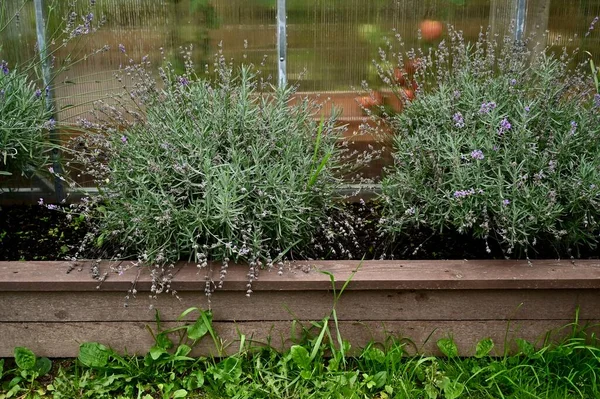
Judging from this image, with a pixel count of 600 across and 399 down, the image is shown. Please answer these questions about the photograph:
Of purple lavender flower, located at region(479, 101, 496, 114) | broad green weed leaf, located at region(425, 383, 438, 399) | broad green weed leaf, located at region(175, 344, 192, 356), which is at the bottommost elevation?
broad green weed leaf, located at region(425, 383, 438, 399)

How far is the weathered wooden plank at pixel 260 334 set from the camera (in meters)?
2.58

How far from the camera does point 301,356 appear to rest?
250cm

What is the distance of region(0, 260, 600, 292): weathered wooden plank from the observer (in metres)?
2.49

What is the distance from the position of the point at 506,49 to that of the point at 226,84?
142 cm

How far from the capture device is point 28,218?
338 cm

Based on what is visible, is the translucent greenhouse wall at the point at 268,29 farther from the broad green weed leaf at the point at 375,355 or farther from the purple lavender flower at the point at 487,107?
the broad green weed leaf at the point at 375,355

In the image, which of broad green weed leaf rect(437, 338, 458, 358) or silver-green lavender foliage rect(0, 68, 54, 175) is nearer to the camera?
broad green weed leaf rect(437, 338, 458, 358)

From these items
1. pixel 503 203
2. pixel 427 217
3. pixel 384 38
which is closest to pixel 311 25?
pixel 384 38

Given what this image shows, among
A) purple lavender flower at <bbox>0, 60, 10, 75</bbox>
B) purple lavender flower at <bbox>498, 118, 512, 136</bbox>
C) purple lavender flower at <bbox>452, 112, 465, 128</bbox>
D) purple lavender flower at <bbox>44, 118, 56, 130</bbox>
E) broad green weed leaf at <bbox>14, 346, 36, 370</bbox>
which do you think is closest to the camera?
broad green weed leaf at <bbox>14, 346, 36, 370</bbox>

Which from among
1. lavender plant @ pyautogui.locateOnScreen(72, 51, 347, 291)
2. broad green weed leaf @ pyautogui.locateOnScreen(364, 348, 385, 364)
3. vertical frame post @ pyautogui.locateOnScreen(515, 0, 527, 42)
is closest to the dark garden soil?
lavender plant @ pyautogui.locateOnScreen(72, 51, 347, 291)

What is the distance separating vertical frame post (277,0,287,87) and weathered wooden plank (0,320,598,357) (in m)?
1.47

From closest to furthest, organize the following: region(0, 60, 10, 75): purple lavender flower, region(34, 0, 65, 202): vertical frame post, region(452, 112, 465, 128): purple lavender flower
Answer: region(452, 112, 465, 128): purple lavender flower < region(0, 60, 10, 75): purple lavender flower < region(34, 0, 65, 202): vertical frame post

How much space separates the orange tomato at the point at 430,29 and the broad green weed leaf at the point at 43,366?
2.56 meters

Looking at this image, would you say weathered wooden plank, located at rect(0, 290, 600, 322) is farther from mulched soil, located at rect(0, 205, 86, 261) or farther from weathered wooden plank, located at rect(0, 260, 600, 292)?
mulched soil, located at rect(0, 205, 86, 261)
